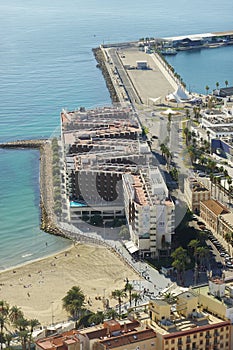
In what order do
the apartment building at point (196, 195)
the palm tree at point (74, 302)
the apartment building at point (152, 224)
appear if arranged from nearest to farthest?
the palm tree at point (74, 302), the apartment building at point (152, 224), the apartment building at point (196, 195)

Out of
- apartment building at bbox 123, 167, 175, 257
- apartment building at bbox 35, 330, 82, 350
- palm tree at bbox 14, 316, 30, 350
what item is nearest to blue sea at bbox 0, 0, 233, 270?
apartment building at bbox 123, 167, 175, 257

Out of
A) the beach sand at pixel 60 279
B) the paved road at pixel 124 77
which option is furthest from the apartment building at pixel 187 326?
the paved road at pixel 124 77

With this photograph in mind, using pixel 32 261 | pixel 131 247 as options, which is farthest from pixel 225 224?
pixel 32 261

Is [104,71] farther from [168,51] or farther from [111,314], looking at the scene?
[111,314]

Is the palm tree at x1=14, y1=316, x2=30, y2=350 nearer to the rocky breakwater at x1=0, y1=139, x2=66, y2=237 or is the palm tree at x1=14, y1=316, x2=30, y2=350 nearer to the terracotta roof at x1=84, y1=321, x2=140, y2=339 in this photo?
the terracotta roof at x1=84, y1=321, x2=140, y2=339

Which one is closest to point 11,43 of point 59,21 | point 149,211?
point 59,21

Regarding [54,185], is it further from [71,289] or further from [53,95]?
[53,95]

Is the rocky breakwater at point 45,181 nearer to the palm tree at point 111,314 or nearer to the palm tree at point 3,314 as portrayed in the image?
the palm tree at point 3,314
